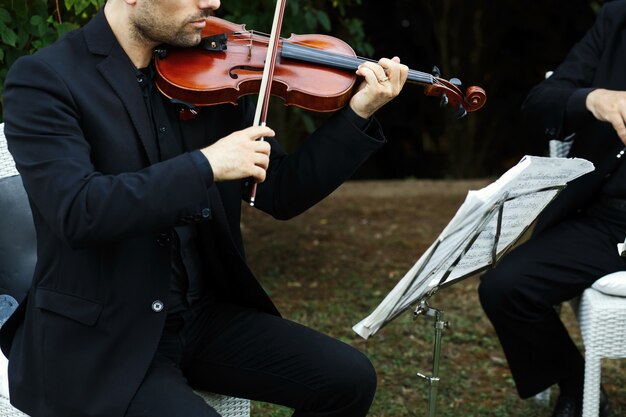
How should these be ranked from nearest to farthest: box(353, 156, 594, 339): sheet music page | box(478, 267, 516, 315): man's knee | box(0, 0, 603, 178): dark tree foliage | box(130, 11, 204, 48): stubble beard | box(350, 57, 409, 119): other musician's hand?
1. box(353, 156, 594, 339): sheet music page
2. box(130, 11, 204, 48): stubble beard
3. box(350, 57, 409, 119): other musician's hand
4. box(478, 267, 516, 315): man's knee
5. box(0, 0, 603, 178): dark tree foliage

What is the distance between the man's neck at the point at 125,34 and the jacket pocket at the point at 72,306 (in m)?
0.55

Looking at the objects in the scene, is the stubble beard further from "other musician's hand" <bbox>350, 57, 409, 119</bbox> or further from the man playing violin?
"other musician's hand" <bbox>350, 57, 409, 119</bbox>

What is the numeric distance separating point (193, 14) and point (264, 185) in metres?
0.50

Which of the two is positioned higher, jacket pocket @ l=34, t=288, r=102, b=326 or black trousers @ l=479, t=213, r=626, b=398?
jacket pocket @ l=34, t=288, r=102, b=326

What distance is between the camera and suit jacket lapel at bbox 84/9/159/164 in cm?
220

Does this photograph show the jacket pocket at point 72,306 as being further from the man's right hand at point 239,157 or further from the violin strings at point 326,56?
the violin strings at point 326,56

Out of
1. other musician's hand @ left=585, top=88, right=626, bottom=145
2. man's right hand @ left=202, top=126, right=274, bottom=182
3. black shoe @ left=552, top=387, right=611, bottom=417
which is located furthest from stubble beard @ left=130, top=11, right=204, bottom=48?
black shoe @ left=552, top=387, right=611, bottom=417

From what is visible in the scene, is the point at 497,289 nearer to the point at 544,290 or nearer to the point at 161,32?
the point at 544,290

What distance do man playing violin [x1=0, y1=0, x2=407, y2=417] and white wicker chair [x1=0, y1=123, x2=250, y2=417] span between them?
0.18 feet

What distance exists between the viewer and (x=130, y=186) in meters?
2.02

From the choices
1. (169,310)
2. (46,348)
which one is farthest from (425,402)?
(46,348)

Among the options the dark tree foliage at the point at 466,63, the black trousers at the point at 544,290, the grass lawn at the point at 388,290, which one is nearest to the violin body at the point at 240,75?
the black trousers at the point at 544,290

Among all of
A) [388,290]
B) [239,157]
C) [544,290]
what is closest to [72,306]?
[239,157]

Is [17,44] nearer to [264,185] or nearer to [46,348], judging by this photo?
[264,185]
